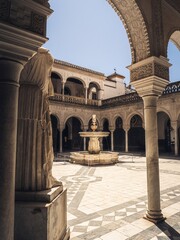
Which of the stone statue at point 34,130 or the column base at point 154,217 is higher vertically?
the stone statue at point 34,130

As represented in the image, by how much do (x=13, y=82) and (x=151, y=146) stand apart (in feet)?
8.91

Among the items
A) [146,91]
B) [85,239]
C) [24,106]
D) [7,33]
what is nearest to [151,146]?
[146,91]

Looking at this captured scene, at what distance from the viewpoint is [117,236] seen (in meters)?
2.87

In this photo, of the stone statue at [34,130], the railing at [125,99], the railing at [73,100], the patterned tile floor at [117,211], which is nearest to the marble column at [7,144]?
the stone statue at [34,130]

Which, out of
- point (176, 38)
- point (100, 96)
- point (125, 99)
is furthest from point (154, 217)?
point (100, 96)

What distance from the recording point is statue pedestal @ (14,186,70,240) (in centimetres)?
205

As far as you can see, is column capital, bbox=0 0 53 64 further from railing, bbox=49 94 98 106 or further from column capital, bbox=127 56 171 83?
railing, bbox=49 94 98 106

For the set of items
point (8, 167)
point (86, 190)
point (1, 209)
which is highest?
point (8, 167)

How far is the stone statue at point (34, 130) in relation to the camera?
228cm

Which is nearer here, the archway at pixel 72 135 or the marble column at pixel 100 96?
the marble column at pixel 100 96

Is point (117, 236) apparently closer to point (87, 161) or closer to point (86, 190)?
point (86, 190)

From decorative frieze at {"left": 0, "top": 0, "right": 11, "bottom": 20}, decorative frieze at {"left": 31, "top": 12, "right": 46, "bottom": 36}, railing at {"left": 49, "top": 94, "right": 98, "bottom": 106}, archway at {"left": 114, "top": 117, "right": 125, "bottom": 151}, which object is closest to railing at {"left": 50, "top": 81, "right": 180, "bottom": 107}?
railing at {"left": 49, "top": 94, "right": 98, "bottom": 106}

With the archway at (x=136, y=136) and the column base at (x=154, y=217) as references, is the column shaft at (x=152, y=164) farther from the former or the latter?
the archway at (x=136, y=136)

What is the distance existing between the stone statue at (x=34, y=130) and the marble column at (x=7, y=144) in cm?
51
